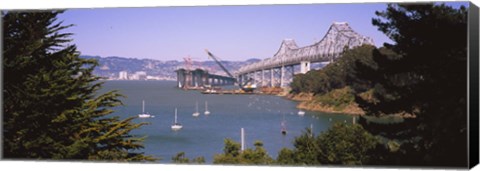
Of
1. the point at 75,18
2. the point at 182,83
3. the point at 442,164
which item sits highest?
the point at 75,18

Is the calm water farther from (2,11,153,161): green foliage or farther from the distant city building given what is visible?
(2,11,153,161): green foliage

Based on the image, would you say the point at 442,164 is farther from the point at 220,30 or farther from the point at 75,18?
the point at 75,18

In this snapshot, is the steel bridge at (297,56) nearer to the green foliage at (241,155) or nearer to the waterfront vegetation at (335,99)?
the waterfront vegetation at (335,99)

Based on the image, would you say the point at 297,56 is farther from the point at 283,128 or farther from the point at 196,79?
the point at 196,79

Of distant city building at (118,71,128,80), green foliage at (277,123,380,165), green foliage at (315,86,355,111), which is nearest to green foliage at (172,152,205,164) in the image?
green foliage at (277,123,380,165)

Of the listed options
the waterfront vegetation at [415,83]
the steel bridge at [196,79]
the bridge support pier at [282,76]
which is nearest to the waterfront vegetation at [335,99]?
the waterfront vegetation at [415,83]

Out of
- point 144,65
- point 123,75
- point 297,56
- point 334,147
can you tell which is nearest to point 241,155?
point 334,147

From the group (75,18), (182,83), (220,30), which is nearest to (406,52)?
(220,30)
